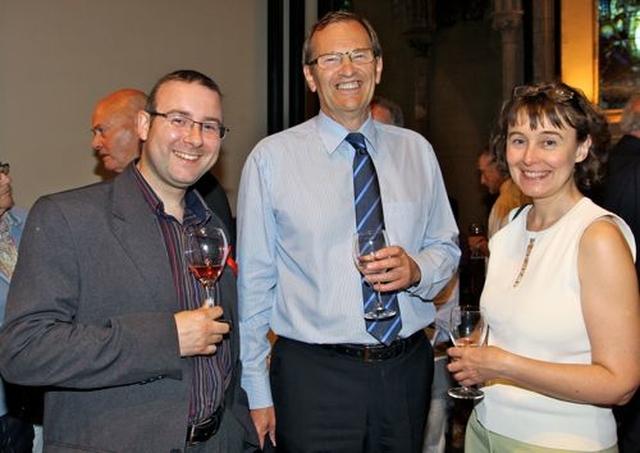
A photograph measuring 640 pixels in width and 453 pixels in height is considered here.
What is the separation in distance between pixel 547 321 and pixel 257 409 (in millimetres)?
986

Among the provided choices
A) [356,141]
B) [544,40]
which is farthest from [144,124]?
[544,40]

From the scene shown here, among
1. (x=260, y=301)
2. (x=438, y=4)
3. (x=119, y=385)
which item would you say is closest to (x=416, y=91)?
(x=438, y=4)

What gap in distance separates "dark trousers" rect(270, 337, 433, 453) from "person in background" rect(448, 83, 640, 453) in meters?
0.25

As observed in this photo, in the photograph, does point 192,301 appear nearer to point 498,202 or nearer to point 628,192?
point 628,192

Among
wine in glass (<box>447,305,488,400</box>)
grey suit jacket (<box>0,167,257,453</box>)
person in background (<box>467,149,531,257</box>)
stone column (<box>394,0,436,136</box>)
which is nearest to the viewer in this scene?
grey suit jacket (<box>0,167,257,453</box>)

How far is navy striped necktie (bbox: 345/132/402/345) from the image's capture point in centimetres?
230

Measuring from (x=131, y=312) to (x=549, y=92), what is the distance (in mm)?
1322

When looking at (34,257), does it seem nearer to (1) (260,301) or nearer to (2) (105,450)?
(2) (105,450)

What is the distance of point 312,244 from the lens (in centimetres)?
234

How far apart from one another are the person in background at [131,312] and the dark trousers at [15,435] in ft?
3.61

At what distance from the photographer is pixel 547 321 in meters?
1.86

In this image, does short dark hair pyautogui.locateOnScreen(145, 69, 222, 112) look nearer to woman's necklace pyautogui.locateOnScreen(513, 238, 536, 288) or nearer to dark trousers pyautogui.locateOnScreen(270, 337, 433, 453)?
dark trousers pyautogui.locateOnScreen(270, 337, 433, 453)

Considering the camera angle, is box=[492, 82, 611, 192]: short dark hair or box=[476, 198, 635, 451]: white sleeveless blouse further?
box=[492, 82, 611, 192]: short dark hair

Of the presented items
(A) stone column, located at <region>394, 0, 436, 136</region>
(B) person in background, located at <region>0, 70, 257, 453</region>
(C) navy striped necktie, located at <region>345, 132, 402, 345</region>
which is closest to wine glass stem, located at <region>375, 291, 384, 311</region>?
(C) navy striped necktie, located at <region>345, 132, 402, 345</region>
